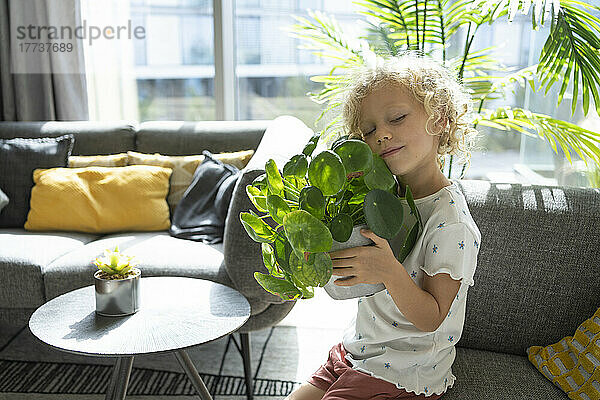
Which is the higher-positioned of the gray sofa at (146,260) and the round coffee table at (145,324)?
the round coffee table at (145,324)

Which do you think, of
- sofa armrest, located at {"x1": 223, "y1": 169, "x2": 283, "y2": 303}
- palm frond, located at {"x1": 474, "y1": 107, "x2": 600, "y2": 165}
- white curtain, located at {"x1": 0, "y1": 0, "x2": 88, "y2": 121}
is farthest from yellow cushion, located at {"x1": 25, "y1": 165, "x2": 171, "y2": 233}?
palm frond, located at {"x1": 474, "y1": 107, "x2": 600, "y2": 165}

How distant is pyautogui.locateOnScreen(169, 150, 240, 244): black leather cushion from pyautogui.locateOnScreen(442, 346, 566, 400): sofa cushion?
1263mm

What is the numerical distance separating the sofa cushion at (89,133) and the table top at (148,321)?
126 centimetres

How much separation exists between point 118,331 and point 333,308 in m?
1.57

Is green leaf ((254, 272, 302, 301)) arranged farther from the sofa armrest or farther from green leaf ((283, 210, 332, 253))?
the sofa armrest

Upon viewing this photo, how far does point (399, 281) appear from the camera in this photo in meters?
1.06

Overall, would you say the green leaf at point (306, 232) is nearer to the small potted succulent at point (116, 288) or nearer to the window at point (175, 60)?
the small potted succulent at point (116, 288)

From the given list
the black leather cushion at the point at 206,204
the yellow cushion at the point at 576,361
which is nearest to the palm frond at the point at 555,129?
the yellow cushion at the point at 576,361

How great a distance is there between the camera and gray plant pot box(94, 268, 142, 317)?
1606 millimetres

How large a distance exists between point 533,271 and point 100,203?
185 centimetres

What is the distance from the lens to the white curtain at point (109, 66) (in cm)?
346

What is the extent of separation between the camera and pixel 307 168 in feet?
3.18

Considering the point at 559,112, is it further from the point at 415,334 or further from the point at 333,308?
the point at 415,334

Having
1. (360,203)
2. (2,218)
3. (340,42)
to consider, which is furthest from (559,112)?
(2,218)
